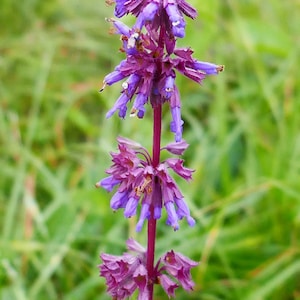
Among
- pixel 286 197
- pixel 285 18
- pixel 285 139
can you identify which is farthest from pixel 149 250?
pixel 285 18

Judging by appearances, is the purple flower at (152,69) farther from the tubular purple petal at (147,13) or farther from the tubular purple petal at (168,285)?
the tubular purple petal at (168,285)

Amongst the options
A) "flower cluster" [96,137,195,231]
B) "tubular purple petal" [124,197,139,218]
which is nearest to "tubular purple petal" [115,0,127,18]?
"flower cluster" [96,137,195,231]

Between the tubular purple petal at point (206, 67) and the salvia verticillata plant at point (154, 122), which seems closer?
the salvia verticillata plant at point (154, 122)

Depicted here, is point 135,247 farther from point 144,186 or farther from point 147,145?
point 147,145

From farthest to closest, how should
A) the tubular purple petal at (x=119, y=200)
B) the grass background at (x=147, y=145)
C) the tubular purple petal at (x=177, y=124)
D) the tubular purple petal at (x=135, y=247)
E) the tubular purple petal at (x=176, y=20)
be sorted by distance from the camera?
the grass background at (x=147, y=145) < the tubular purple petal at (x=135, y=247) < the tubular purple petal at (x=119, y=200) < the tubular purple petal at (x=177, y=124) < the tubular purple petal at (x=176, y=20)

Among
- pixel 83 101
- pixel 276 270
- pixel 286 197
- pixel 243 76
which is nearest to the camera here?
pixel 276 270

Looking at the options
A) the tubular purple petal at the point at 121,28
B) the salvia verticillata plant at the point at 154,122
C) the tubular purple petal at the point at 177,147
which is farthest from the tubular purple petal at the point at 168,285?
the tubular purple petal at the point at 121,28

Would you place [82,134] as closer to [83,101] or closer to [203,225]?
[83,101]
